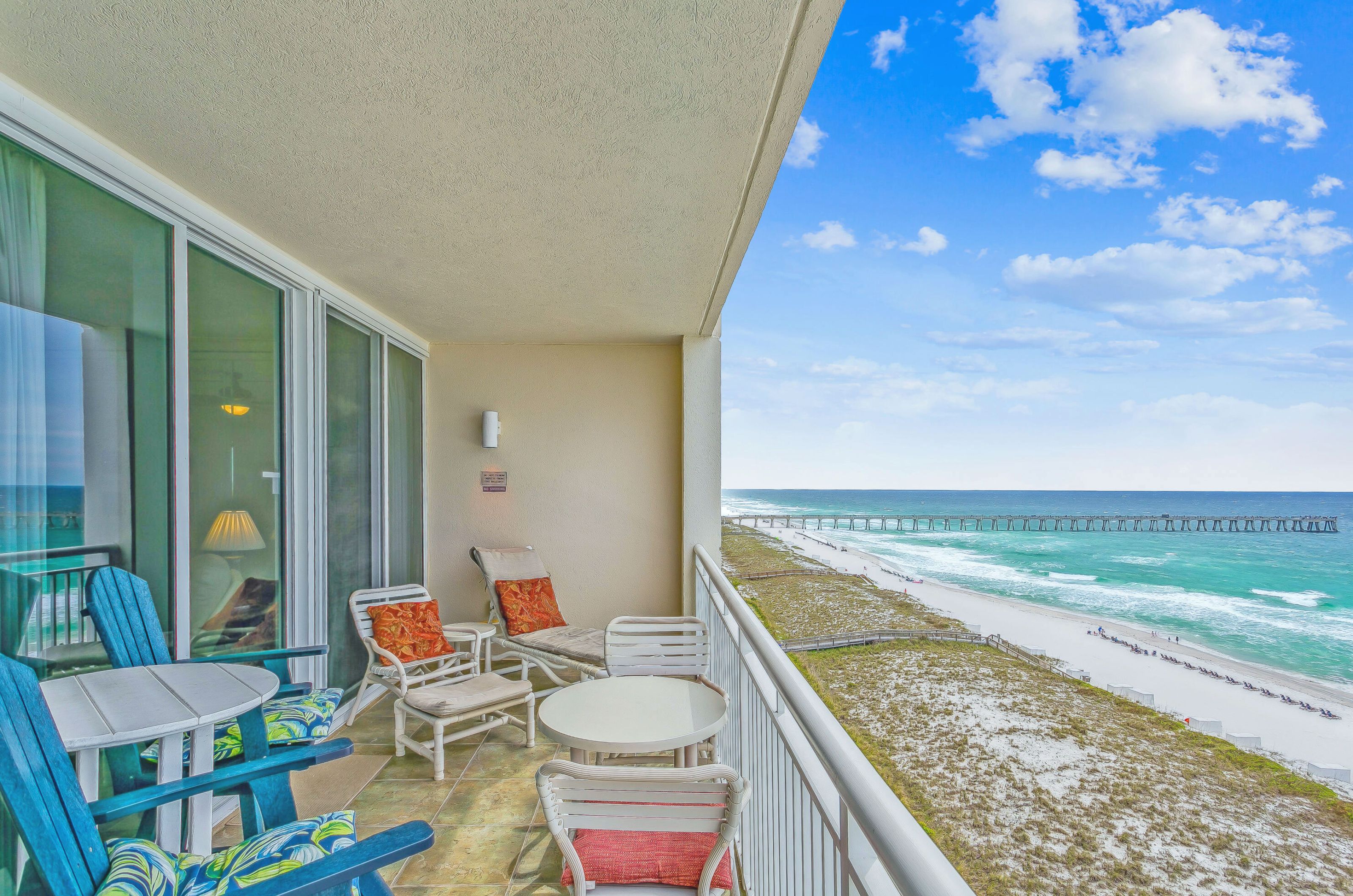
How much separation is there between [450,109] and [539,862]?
2.38m

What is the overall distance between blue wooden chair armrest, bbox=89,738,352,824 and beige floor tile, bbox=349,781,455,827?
1.23 meters

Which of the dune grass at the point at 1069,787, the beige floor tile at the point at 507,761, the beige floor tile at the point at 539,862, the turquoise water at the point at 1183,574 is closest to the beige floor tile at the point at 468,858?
the beige floor tile at the point at 539,862

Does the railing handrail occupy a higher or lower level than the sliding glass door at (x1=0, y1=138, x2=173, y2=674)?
lower

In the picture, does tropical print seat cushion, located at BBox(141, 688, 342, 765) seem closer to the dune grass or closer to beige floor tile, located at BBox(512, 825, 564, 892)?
beige floor tile, located at BBox(512, 825, 564, 892)

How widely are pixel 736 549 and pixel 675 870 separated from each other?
2507cm

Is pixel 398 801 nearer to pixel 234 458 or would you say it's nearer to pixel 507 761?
pixel 507 761

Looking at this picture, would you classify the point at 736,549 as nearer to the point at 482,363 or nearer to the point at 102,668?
the point at 482,363

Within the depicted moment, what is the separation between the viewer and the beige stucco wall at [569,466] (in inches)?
189

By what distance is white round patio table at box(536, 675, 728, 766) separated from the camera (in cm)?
180

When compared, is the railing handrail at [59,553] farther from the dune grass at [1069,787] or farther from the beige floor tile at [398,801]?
the dune grass at [1069,787]

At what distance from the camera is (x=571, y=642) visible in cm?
394

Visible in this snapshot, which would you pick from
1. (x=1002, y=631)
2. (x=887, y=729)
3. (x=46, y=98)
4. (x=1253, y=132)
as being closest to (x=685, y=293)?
(x=46, y=98)

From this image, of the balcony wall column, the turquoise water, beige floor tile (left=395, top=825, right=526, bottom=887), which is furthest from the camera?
the turquoise water

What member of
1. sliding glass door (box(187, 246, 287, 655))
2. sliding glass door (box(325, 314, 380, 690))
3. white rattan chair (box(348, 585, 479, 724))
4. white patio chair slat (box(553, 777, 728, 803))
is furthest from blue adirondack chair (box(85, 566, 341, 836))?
sliding glass door (box(325, 314, 380, 690))
